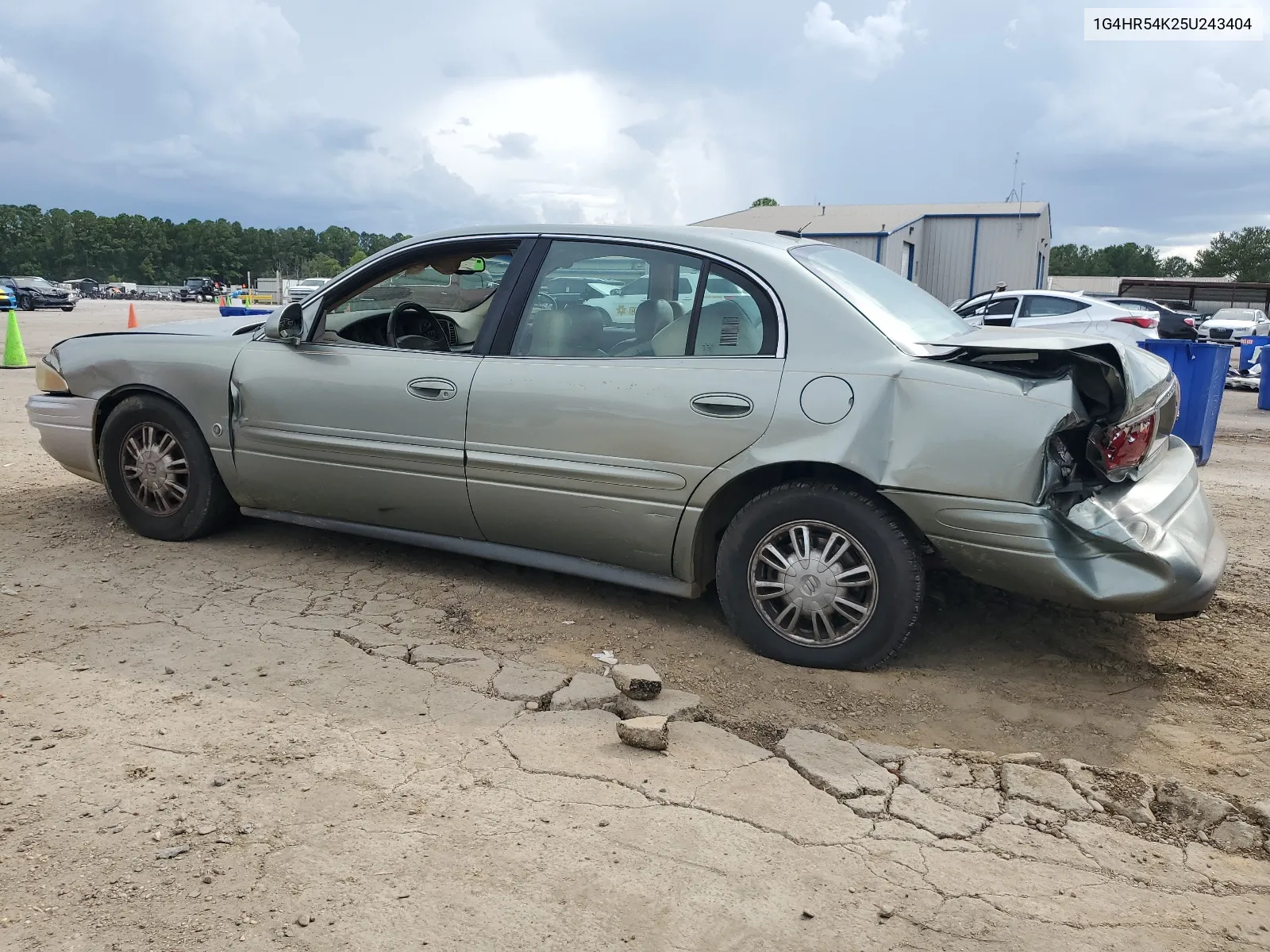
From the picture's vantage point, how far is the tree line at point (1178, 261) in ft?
282

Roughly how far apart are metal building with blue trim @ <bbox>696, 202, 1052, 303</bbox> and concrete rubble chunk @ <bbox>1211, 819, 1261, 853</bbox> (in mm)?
23189

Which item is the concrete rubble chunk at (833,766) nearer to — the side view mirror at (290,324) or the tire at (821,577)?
the tire at (821,577)

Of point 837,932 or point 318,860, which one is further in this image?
point 318,860

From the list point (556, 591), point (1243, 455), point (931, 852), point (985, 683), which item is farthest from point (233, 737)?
point (1243, 455)

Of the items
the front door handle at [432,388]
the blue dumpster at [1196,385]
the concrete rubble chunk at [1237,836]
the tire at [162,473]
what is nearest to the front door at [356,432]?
the front door handle at [432,388]

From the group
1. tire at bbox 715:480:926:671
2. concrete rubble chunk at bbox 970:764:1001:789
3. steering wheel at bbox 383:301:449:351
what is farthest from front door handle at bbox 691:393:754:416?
concrete rubble chunk at bbox 970:764:1001:789

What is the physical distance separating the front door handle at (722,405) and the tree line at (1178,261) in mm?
91142

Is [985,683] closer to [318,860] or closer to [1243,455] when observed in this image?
[318,860]

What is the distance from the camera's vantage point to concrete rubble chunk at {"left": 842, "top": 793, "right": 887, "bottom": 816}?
274cm

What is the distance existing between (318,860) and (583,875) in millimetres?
639

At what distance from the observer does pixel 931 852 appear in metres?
2.55

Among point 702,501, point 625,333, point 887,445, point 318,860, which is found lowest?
point 318,860

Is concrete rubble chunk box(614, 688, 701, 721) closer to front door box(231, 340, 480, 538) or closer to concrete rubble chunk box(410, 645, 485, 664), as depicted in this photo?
concrete rubble chunk box(410, 645, 485, 664)

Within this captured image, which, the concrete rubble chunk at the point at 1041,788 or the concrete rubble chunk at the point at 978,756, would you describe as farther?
the concrete rubble chunk at the point at 978,756
